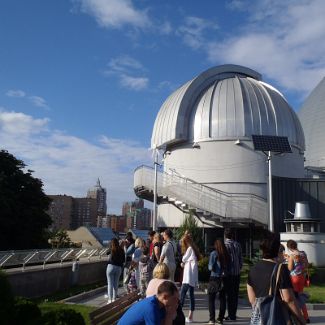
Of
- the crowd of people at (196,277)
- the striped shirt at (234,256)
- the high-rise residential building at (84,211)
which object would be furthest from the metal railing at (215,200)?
the high-rise residential building at (84,211)

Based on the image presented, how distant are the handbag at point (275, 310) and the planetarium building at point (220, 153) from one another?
2435 cm

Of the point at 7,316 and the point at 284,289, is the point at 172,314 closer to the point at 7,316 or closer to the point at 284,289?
the point at 284,289

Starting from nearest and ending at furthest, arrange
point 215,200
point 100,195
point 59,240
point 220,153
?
point 215,200 → point 220,153 → point 59,240 → point 100,195

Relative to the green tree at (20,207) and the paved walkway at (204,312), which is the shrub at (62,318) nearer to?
the paved walkway at (204,312)

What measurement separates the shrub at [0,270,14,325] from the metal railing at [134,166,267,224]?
23.3 metres

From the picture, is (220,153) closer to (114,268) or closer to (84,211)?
(114,268)

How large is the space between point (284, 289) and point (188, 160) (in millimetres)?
28577

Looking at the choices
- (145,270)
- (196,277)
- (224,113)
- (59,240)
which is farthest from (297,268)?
(59,240)

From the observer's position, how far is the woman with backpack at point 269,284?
5.05 metres

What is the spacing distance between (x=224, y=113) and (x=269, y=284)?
28.1 meters

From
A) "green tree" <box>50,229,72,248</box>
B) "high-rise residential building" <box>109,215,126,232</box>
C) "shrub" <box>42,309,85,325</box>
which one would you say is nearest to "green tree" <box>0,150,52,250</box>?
"green tree" <box>50,229,72,248</box>

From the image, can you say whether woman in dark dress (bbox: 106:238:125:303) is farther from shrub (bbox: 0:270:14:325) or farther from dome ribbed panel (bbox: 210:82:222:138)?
dome ribbed panel (bbox: 210:82:222:138)

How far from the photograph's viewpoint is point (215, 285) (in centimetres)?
969

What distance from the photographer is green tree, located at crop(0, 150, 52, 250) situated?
2697cm
